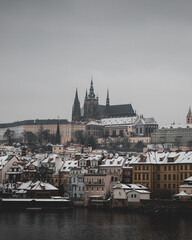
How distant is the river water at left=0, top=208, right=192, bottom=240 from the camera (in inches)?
2160

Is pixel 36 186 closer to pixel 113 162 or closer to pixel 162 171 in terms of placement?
pixel 113 162

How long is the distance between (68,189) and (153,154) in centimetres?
1481

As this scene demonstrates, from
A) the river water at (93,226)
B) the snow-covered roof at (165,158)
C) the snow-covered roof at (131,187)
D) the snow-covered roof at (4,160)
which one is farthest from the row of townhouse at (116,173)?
the river water at (93,226)

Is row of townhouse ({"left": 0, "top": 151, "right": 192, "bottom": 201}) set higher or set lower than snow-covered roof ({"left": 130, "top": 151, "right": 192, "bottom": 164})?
lower

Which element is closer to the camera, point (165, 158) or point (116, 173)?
point (116, 173)

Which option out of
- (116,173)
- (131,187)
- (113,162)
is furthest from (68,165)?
(131,187)

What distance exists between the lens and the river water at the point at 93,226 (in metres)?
54.9

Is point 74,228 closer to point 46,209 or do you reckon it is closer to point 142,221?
point 142,221

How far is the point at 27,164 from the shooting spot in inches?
4028

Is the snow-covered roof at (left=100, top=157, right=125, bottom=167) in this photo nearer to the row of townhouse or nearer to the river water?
the row of townhouse

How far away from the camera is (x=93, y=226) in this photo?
60469 mm

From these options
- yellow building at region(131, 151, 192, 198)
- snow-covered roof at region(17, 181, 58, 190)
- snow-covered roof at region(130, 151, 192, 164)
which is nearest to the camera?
snow-covered roof at region(17, 181, 58, 190)

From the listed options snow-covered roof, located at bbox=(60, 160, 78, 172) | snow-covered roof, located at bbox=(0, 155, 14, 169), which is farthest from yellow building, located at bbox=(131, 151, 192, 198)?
snow-covered roof, located at bbox=(0, 155, 14, 169)

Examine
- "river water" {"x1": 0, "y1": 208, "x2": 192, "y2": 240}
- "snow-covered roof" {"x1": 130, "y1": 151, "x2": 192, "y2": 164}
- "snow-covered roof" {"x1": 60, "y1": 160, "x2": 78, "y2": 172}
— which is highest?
"snow-covered roof" {"x1": 130, "y1": 151, "x2": 192, "y2": 164}
